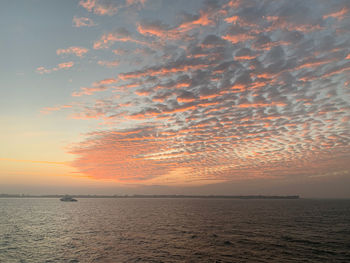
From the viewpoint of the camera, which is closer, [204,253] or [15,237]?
[204,253]

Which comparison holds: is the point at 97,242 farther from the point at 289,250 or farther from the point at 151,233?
the point at 289,250

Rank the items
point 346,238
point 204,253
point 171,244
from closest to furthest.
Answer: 1. point 204,253
2. point 171,244
3. point 346,238

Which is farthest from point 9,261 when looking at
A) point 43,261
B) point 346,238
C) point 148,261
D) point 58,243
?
point 346,238

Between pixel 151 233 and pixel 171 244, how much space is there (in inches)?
529

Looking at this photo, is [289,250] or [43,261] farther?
[289,250]

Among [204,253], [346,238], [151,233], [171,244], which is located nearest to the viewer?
[204,253]

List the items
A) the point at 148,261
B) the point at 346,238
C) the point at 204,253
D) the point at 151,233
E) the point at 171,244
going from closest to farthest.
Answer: the point at 148,261 < the point at 204,253 < the point at 171,244 < the point at 346,238 < the point at 151,233

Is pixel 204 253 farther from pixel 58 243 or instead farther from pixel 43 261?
pixel 58 243

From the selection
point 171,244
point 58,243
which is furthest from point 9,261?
point 171,244

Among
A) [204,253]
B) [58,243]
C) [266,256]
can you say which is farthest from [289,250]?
[58,243]

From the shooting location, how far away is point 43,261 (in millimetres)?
34781

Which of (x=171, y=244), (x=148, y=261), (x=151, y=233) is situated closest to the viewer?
(x=148, y=261)

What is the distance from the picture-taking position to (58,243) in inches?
1873

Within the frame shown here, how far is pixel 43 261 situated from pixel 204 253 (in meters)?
24.9
